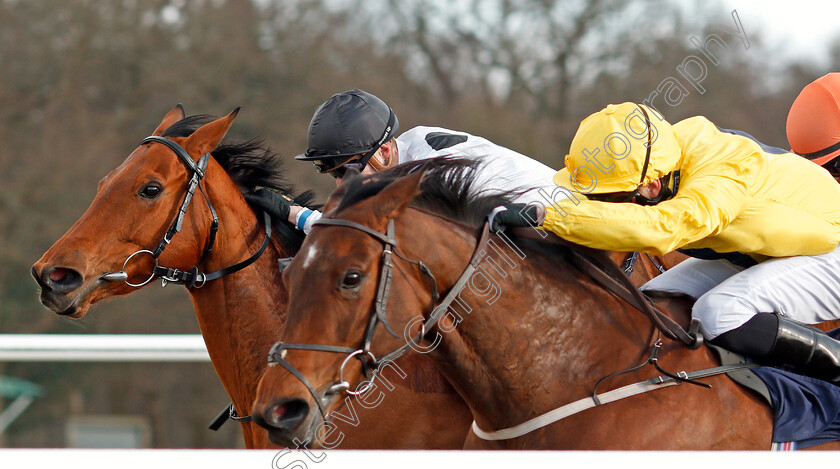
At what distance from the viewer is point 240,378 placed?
311 cm

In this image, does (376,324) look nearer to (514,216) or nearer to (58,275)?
(514,216)

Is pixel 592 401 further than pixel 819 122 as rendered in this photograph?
No

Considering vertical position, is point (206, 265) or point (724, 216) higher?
point (724, 216)

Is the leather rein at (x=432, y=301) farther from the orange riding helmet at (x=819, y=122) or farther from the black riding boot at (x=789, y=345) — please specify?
the orange riding helmet at (x=819, y=122)

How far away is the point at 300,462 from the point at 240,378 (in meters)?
1.55

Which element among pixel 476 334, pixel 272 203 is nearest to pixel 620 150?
pixel 476 334

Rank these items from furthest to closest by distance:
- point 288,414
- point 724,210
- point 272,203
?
point 272,203 → point 724,210 → point 288,414

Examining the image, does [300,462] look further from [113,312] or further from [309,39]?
[309,39]

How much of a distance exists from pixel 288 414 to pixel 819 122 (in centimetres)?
218

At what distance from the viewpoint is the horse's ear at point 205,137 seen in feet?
10.1

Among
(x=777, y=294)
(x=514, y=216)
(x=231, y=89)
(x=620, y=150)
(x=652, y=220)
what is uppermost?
(x=620, y=150)

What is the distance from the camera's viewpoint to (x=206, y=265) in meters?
3.10

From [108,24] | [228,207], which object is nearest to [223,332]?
[228,207]

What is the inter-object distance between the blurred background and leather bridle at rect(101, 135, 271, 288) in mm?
5538
